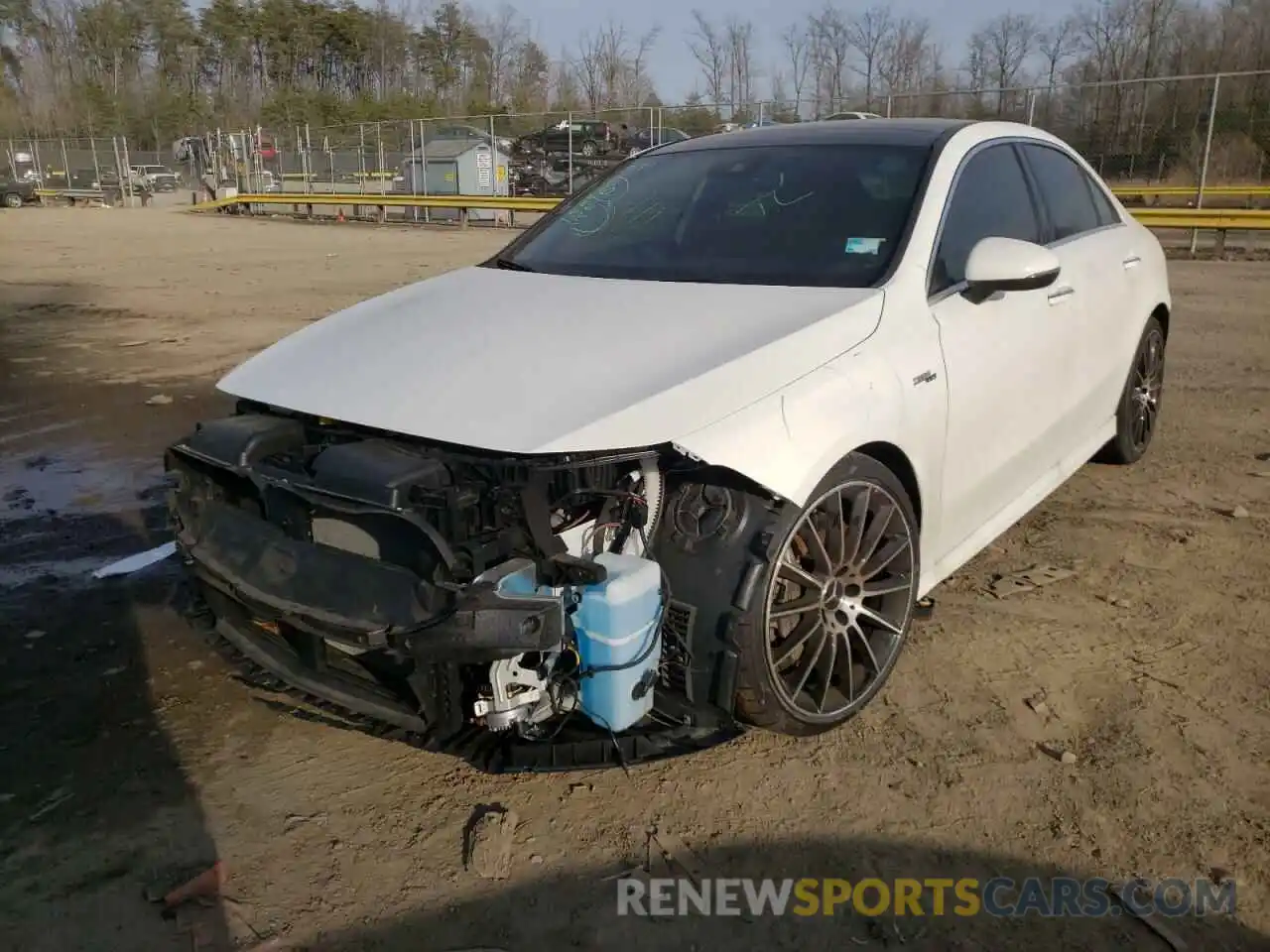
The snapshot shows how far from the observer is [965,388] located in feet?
10.7

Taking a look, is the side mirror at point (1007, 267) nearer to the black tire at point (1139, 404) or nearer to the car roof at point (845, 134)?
the car roof at point (845, 134)

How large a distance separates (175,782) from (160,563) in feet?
5.63

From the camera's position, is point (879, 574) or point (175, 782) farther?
point (879, 574)

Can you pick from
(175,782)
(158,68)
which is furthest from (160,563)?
(158,68)

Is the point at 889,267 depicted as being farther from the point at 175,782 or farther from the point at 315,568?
the point at 175,782

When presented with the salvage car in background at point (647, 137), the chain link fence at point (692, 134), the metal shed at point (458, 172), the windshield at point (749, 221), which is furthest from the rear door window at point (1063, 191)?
the metal shed at point (458, 172)

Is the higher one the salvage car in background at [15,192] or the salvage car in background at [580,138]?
the salvage car in background at [580,138]

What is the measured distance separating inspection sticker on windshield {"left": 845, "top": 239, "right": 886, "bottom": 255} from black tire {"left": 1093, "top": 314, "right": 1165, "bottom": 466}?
7.06 ft

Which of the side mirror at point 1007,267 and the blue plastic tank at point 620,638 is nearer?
the blue plastic tank at point 620,638

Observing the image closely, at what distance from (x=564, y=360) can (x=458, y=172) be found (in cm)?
2665

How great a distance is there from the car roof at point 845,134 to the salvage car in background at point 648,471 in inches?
1.6

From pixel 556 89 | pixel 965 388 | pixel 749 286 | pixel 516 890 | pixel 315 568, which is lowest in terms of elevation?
pixel 516 890

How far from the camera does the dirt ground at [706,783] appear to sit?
7.51ft

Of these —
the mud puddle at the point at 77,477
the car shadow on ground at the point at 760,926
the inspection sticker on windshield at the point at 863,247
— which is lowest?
the car shadow on ground at the point at 760,926
